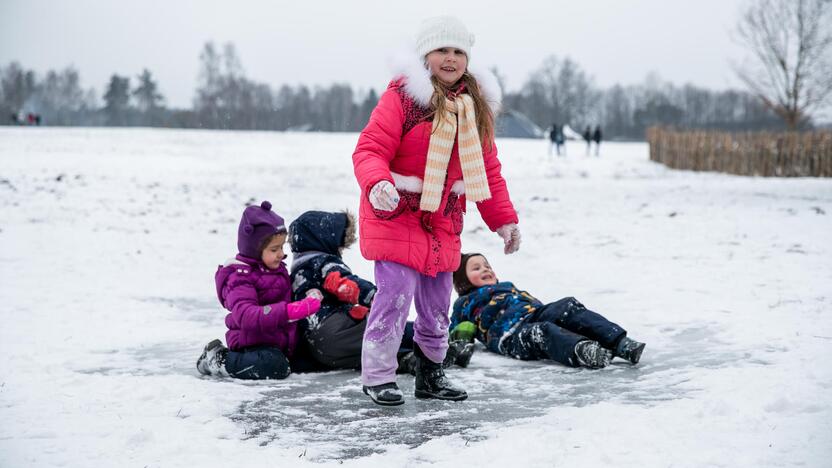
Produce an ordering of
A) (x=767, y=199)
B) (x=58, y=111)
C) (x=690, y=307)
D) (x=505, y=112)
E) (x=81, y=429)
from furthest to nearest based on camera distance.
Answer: (x=58, y=111) → (x=767, y=199) → (x=690, y=307) → (x=505, y=112) → (x=81, y=429)

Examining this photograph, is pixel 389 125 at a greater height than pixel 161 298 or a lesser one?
greater

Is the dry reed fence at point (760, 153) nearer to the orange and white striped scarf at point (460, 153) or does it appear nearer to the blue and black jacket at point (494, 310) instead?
the blue and black jacket at point (494, 310)

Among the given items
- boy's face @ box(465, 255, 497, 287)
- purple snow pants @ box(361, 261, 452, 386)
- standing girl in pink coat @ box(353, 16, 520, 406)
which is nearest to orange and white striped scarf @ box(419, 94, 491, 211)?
standing girl in pink coat @ box(353, 16, 520, 406)

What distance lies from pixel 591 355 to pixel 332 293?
155 cm

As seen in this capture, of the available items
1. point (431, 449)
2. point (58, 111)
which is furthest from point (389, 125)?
point (58, 111)

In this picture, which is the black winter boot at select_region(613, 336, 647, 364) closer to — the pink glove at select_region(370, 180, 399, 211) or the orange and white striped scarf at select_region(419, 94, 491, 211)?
the orange and white striped scarf at select_region(419, 94, 491, 211)

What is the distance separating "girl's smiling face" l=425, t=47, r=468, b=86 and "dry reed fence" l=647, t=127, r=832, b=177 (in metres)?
24.6

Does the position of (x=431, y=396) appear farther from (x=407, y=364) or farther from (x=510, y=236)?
(x=510, y=236)

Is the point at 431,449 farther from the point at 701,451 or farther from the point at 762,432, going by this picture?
the point at 762,432

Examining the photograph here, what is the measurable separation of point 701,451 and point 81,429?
2.46 m

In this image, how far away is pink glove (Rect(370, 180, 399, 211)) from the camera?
332cm

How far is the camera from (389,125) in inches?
143

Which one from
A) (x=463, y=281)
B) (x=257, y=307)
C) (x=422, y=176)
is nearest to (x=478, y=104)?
(x=422, y=176)

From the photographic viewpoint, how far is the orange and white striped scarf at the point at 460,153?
11.9ft
